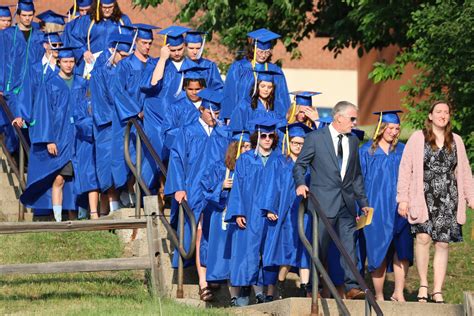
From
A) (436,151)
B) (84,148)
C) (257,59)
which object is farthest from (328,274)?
(84,148)

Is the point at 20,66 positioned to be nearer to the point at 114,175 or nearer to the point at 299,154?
the point at 114,175

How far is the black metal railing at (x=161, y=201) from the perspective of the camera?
14.2 metres

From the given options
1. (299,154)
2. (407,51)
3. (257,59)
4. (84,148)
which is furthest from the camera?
(407,51)

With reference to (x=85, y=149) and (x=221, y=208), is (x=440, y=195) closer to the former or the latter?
(x=221, y=208)

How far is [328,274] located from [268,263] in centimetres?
52

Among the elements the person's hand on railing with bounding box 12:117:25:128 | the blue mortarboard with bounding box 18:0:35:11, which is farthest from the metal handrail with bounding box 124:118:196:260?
the blue mortarboard with bounding box 18:0:35:11

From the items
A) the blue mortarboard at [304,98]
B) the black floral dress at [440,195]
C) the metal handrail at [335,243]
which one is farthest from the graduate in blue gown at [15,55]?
the black floral dress at [440,195]

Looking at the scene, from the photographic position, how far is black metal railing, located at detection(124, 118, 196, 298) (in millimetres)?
14195

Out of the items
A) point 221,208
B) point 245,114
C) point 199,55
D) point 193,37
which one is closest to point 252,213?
point 221,208

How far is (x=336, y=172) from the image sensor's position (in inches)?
523

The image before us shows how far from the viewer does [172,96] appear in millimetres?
15758

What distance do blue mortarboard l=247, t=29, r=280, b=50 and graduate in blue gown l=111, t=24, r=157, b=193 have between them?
47.2 inches

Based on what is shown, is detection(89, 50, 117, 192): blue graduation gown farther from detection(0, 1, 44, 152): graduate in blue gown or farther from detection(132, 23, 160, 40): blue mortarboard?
detection(0, 1, 44, 152): graduate in blue gown

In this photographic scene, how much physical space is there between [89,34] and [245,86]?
249cm
